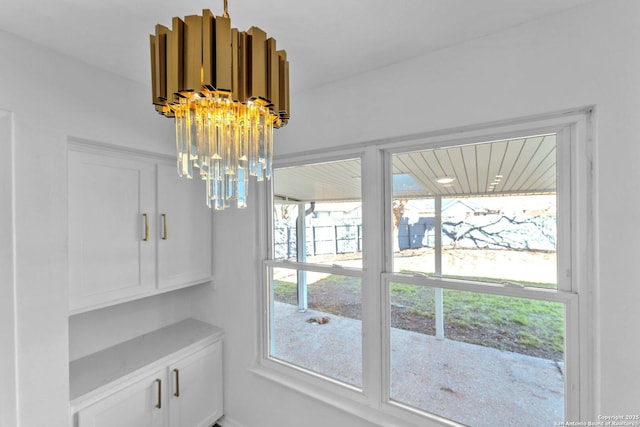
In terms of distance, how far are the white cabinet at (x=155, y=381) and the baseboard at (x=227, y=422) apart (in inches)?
2.1

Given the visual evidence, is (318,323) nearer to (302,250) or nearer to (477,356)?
(302,250)

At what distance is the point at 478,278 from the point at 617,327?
0.51m

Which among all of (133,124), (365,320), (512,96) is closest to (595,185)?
(512,96)

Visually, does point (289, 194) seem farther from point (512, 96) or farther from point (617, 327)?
point (617, 327)

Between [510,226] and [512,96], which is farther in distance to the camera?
[510,226]

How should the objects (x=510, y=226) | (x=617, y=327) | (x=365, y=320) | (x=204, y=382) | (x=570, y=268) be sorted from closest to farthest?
(x=617, y=327) < (x=570, y=268) < (x=510, y=226) < (x=365, y=320) < (x=204, y=382)

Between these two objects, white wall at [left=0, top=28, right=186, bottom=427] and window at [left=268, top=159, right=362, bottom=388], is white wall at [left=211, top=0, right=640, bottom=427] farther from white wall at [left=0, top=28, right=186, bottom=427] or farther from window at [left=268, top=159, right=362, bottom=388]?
white wall at [left=0, top=28, right=186, bottom=427]

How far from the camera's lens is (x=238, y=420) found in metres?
2.16

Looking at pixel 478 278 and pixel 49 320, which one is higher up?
pixel 478 278

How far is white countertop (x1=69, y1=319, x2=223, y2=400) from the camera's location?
1.63 metres

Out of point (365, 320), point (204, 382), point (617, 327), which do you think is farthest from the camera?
point (204, 382)

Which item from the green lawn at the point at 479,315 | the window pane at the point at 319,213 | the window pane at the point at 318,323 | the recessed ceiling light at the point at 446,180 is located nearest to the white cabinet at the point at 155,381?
A: the window pane at the point at 318,323

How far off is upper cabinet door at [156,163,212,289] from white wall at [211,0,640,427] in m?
1.06

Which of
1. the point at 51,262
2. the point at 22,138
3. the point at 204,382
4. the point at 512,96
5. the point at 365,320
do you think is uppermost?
the point at 512,96
